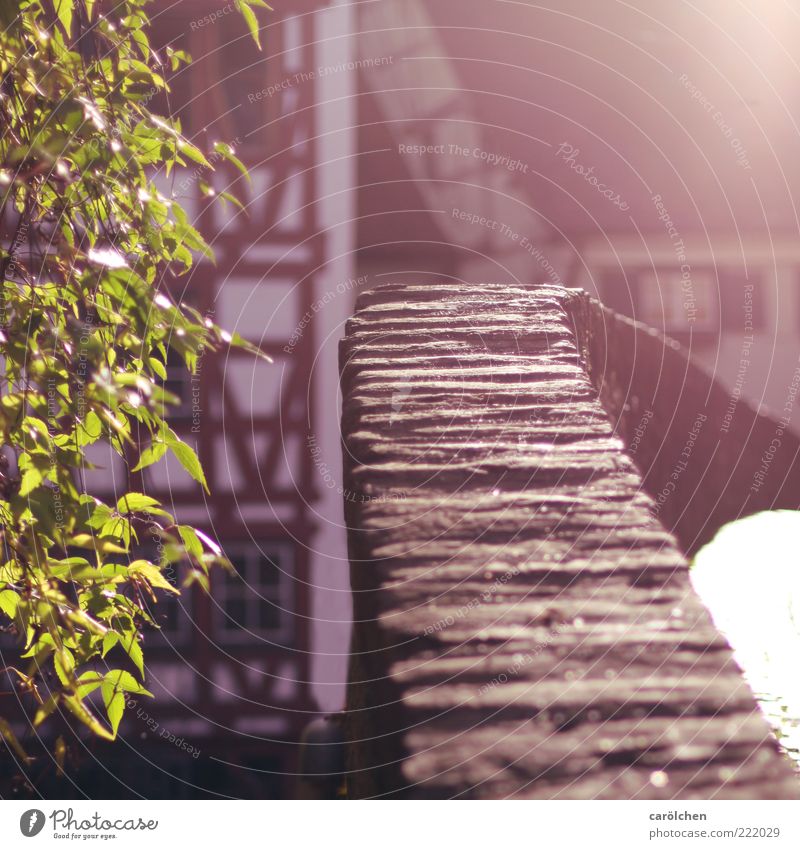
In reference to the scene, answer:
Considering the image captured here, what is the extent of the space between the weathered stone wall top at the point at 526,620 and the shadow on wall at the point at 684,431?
2.45 ft

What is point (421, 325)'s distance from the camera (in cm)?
185

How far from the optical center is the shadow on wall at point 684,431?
8.82ft

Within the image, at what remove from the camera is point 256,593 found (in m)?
5.15

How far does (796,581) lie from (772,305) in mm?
5665

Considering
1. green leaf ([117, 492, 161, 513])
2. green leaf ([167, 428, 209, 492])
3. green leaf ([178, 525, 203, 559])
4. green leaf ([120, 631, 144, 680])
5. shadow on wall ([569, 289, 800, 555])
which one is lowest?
green leaf ([120, 631, 144, 680])

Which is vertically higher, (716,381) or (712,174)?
(712,174)

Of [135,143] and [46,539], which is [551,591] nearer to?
[46,539]

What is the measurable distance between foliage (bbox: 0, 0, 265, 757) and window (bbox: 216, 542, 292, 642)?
156 inches

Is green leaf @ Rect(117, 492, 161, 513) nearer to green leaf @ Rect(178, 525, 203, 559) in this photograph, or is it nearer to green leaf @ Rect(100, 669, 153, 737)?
green leaf @ Rect(178, 525, 203, 559)

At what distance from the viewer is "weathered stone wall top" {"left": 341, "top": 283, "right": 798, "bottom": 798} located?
3.31ft

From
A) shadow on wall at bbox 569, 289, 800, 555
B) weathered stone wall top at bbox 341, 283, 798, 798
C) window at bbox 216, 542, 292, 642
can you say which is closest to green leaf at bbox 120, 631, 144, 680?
weathered stone wall top at bbox 341, 283, 798, 798

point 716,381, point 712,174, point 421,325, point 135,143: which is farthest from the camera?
point 712,174
